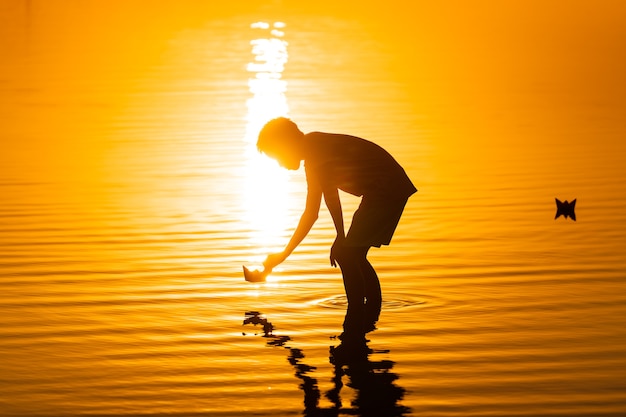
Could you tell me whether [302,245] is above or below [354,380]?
above

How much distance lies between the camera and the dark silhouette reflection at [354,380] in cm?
717

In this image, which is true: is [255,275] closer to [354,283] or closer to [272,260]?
[272,260]

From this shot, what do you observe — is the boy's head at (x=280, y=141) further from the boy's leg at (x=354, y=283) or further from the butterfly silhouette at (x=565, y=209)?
the butterfly silhouette at (x=565, y=209)

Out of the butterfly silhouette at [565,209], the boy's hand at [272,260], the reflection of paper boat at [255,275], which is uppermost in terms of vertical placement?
the butterfly silhouette at [565,209]

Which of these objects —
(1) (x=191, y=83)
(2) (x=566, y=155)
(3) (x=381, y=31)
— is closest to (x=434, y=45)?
(3) (x=381, y=31)

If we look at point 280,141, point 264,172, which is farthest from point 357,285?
point 264,172

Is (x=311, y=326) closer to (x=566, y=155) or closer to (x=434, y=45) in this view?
(x=566, y=155)

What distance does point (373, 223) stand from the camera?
930 centimetres

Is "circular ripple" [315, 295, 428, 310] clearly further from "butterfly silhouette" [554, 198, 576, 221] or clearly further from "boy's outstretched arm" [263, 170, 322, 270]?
"butterfly silhouette" [554, 198, 576, 221]

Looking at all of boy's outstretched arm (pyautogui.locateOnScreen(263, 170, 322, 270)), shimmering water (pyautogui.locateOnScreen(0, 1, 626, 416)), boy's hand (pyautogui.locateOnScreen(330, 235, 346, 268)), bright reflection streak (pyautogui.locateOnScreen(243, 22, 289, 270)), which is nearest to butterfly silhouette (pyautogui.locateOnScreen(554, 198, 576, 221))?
shimmering water (pyautogui.locateOnScreen(0, 1, 626, 416))

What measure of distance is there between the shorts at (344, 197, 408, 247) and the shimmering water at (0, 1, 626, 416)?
0.53 meters

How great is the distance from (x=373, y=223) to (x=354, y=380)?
173 centimetres

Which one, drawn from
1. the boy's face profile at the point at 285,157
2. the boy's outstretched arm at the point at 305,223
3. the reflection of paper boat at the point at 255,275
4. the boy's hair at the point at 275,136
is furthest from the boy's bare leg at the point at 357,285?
the boy's hair at the point at 275,136

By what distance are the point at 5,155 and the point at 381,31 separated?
20.6 m
